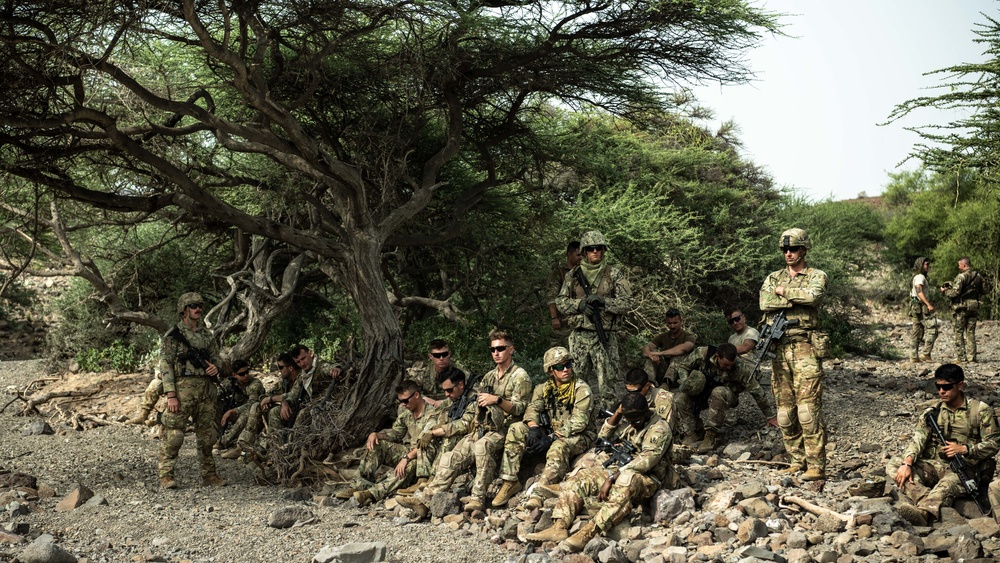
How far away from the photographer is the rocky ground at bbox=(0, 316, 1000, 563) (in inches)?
222

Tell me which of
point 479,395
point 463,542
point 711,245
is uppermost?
point 711,245

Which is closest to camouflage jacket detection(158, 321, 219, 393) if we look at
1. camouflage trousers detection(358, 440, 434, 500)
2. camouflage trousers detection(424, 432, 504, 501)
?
camouflage trousers detection(358, 440, 434, 500)

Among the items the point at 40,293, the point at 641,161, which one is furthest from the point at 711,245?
the point at 40,293

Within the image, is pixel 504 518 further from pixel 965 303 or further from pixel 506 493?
pixel 965 303

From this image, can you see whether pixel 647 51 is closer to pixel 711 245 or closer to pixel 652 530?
pixel 652 530

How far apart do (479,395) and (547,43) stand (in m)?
3.85

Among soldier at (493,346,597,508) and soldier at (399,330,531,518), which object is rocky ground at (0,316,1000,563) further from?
soldier at (493,346,597,508)

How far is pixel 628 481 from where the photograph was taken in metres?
6.27

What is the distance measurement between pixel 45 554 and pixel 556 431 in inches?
152

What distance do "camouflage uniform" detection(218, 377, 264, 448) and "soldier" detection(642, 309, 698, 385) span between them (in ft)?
13.3

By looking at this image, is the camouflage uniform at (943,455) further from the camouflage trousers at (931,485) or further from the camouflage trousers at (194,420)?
the camouflage trousers at (194,420)

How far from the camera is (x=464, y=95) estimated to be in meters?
9.96

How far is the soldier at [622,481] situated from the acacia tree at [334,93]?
→ 9.36 feet

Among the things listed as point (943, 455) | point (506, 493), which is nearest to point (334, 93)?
point (506, 493)
